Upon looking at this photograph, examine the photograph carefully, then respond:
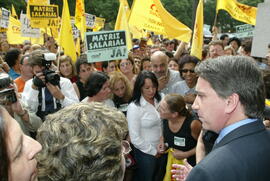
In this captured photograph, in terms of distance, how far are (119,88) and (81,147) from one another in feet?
10.7

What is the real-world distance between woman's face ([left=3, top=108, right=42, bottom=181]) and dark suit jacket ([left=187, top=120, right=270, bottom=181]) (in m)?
0.84

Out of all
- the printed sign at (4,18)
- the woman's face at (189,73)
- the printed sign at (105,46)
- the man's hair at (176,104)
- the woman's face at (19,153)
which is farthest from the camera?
the printed sign at (4,18)

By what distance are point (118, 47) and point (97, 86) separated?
1420 millimetres

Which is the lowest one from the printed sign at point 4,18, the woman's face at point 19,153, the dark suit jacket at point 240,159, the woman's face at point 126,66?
the woman's face at point 126,66

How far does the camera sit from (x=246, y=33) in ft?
35.3

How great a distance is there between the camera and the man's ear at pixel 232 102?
188cm

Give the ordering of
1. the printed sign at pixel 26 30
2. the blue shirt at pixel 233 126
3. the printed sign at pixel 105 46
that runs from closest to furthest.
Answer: the blue shirt at pixel 233 126, the printed sign at pixel 105 46, the printed sign at pixel 26 30

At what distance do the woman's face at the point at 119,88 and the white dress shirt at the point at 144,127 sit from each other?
44 cm

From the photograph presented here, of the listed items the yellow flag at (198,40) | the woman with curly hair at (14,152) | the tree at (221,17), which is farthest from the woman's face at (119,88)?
the tree at (221,17)

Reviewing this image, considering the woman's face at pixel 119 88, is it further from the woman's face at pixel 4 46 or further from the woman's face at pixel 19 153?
the woman's face at pixel 4 46

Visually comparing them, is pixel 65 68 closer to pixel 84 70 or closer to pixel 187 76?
pixel 84 70

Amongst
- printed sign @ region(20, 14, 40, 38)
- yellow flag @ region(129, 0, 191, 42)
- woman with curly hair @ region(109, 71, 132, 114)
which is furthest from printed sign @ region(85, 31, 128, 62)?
printed sign @ region(20, 14, 40, 38)

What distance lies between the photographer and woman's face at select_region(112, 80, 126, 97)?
183 inches

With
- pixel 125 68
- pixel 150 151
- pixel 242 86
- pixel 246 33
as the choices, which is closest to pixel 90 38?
pixel 125 68
